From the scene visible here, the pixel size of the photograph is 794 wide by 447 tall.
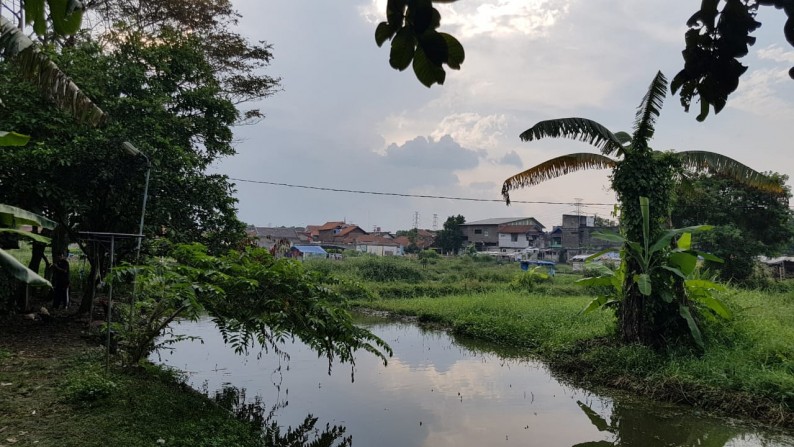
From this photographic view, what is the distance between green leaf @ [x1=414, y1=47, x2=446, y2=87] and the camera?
118 centimetres

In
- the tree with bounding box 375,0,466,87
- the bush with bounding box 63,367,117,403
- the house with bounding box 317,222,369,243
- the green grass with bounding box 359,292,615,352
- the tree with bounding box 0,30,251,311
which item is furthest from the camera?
the house with bounding box 317,222,369,243

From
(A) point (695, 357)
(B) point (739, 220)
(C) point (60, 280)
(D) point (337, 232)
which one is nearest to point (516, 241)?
(D) point (337, 232)

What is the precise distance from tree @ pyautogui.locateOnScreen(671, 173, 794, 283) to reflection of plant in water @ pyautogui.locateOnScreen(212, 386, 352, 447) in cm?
1662

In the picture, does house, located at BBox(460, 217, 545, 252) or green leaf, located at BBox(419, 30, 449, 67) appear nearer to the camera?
green leaf, located at BBox(419, 30, 449, 67)

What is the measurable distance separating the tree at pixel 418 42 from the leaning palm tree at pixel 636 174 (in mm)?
7059

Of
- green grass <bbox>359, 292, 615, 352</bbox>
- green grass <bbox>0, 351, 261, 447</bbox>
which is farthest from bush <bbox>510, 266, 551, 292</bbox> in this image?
green grass <bbox>0, 351, 261, 447</bbox>

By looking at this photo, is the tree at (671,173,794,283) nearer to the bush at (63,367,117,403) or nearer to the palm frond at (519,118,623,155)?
the palm frond at (519,118,623,155)

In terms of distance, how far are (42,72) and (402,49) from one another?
567cm

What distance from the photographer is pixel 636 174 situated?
8156mm

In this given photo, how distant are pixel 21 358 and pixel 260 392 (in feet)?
9.58

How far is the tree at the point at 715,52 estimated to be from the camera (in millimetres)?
1588

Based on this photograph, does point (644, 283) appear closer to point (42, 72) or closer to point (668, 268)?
point (668, 268)

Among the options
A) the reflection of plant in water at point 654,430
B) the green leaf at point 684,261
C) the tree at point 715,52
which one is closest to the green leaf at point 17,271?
the tree at point 715,52

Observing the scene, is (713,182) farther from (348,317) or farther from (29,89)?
(29,89)
